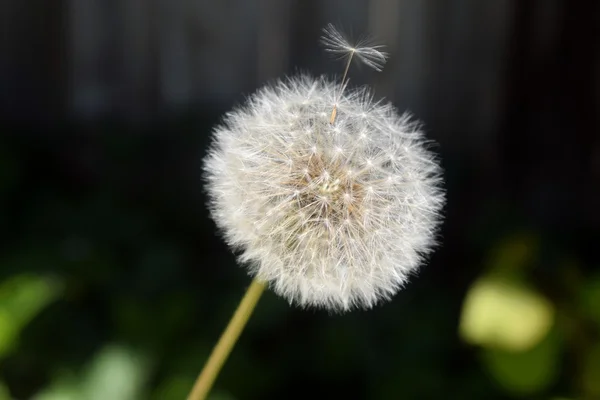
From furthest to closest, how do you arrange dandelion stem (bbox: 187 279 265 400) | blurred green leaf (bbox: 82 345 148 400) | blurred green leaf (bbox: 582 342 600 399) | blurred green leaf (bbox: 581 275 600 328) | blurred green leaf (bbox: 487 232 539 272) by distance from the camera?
blurred green leaf (bbox: 487 232 539 272)
blurred green leaf (bbox: 581 275 600 328)
blurred green leaf (bbox: 582 342 600 399)
blurred green leaf (bbox: 82 345 148 400)
dandelion stem (bbox: 187 279 265 400)

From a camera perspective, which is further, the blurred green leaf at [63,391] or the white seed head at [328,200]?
the blurred green leaf at [63,391]

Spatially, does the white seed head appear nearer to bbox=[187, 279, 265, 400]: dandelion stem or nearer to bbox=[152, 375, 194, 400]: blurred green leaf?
bbox=[187, 279, 265, 400]: dandelion stem

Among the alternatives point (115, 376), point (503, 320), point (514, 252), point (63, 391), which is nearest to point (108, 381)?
point (115, 376)

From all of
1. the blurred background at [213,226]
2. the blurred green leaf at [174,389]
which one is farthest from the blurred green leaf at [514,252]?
the blurred green leaf at [174,389]

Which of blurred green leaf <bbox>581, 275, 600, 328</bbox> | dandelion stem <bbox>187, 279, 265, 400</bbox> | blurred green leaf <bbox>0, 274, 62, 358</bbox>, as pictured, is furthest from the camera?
blurred green leaf <bbox>581, 275, 600, 328</bbox>

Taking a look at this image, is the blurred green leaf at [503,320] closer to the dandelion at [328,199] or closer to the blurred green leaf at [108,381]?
the blurred green leaf at [108,381]

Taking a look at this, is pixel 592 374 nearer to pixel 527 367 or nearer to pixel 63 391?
pixel 527 367

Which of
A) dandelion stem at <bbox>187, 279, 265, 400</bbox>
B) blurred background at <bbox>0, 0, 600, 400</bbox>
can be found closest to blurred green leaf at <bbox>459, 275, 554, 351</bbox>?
blurred background at <bbox>0, 0, 600, 400</bbox>
